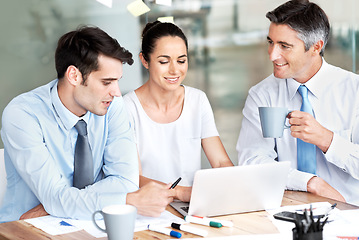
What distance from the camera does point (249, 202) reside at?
1804mm

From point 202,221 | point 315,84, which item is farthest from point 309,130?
point 202,221

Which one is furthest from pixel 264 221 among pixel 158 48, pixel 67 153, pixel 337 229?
pixel 158 48

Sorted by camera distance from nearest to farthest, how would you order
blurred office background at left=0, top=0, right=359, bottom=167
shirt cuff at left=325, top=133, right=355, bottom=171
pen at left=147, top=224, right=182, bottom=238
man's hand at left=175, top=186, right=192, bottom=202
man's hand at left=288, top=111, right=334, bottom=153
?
pen at left=147, top=224, right=182, bottom=238
man's hand at left=175, top=186, right=192, bottom=202
man's hand at left=288, top=111, right=334, bottom=153
shirt cuff at left=325, top=133, right=355, bottom=171
blurred office background at left=0, top=0, right=359, bottom=167

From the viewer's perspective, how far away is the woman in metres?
Answer: 2.69

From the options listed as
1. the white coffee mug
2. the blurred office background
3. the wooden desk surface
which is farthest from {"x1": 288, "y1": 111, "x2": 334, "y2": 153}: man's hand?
the blurred office background

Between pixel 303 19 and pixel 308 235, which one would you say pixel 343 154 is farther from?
pixel 308 235

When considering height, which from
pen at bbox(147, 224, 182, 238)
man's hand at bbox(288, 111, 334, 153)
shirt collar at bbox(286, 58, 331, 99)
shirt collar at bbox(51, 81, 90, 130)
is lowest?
pen at bbox(147, 224, 182, 238)

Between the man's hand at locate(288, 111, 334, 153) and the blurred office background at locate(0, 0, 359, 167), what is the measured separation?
2.22 meters

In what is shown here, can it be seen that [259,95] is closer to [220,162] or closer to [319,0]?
[220,162]

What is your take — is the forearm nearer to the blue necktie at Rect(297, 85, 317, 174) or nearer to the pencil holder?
the blue necktie at Rect(297, 85, 317, 174)

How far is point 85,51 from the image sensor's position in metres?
2.14

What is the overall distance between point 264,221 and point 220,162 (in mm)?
971

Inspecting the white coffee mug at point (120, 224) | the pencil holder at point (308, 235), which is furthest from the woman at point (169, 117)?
the pencil holder at point (308, 235)

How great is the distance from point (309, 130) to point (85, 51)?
3.24 ft
